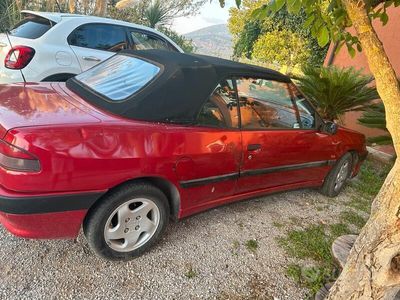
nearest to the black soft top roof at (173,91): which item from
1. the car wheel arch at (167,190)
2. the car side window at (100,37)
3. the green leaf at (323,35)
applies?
the car wheel arch at (167,190)

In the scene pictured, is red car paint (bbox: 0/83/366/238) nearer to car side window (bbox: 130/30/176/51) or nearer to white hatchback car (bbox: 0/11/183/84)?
white hatchback car (bbox: 0/11/183/84)

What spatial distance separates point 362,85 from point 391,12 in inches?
81.9

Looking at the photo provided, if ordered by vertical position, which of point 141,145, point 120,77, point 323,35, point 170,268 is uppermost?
point 323,35

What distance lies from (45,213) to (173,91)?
1219 millimetres

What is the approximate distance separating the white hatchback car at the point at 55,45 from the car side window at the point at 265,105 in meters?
2.86

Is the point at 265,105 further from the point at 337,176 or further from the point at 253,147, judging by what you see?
the point at 337,176

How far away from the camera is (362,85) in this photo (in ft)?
20.2

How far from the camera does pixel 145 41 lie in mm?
5863

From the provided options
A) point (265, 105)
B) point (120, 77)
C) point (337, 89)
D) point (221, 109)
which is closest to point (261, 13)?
point (221, 109)

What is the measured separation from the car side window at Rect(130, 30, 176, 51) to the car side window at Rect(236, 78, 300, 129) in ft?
10.3

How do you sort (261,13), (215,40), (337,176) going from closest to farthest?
(261,13)
(337,176)
(215,40)

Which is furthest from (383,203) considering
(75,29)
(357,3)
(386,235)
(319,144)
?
(75,29)

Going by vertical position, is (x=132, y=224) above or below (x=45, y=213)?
below

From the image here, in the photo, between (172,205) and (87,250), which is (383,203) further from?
(87,250)
